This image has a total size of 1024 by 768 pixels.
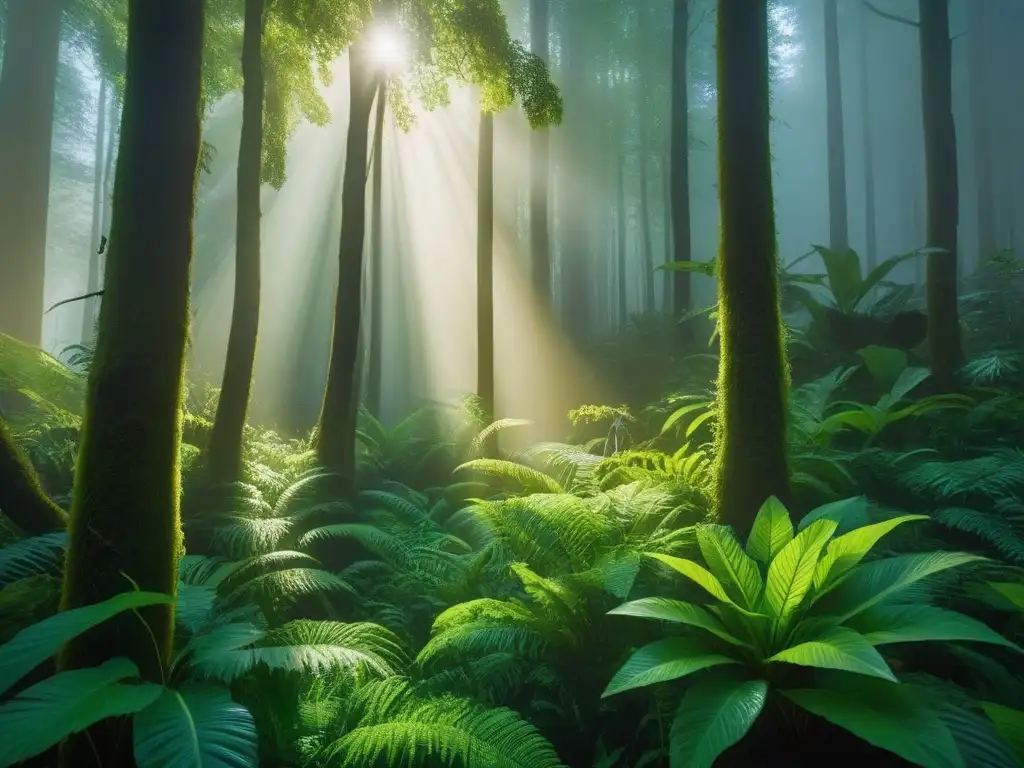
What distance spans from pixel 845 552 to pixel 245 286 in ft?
21.3

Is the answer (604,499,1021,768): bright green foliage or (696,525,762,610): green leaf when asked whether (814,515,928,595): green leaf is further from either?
(696,525,762,610): green leaf

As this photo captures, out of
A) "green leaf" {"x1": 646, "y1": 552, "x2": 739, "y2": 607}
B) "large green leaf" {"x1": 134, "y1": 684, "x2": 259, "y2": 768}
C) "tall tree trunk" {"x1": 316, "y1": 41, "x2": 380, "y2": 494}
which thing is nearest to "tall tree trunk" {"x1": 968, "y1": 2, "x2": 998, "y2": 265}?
"tall tree trunk" {"x1": 316, "y1": 41, "x2": 380, "y2": 494}

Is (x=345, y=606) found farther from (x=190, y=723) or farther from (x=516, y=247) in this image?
(x=516, y=247)

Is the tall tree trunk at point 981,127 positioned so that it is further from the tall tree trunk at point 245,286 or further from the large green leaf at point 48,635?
the large green leaf at point 48,635

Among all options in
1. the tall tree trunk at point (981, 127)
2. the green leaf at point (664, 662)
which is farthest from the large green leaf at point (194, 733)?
the tall tree trunk at point (981, 127)

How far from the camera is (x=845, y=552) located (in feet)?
8.67

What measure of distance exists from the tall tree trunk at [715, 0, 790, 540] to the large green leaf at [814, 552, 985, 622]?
956 millimetres

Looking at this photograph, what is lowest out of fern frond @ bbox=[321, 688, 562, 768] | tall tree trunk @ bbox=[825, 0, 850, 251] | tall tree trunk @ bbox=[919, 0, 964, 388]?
fern frond @ bbox=[321, 688, 562, 768]

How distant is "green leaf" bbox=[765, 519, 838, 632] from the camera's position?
253 centimetres

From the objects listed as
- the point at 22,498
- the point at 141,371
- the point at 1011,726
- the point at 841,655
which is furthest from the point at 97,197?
the point at 1011,726

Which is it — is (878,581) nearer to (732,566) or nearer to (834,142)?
(732,566)

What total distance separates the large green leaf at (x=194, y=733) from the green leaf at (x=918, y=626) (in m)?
2.50

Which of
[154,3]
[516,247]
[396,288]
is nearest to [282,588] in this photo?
[154,3]

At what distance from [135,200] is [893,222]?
53236mm
